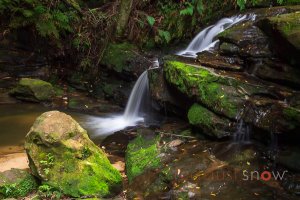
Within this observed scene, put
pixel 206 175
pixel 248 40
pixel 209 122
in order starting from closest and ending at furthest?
1. pixel 206 175
2. pixel 209 122
3. pixel 248 40

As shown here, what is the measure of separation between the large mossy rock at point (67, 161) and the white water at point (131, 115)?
2729 mm

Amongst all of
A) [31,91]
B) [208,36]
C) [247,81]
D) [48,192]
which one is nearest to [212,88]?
[247,81]

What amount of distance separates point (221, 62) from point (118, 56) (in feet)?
11.5

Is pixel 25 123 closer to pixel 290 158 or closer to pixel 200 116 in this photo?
pixel 200 116

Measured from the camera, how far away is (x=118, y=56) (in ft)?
30.5

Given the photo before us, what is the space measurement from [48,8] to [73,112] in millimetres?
3396

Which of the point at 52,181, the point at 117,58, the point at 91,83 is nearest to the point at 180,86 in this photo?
the point at 52,181

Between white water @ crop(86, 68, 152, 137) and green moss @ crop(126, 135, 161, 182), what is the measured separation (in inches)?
66.3

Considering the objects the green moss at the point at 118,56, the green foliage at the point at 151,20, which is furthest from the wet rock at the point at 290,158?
the green foliage at the point at 151,20

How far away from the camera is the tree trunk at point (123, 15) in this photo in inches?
388

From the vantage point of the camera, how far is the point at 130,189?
189 inches

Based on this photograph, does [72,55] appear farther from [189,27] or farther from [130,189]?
[130,189]

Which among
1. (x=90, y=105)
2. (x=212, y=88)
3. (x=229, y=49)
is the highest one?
(x=229, y=49)

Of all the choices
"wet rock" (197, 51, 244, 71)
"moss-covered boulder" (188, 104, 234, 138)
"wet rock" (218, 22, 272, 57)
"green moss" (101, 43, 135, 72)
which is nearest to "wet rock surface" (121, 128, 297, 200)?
"moss-covered boulder" (188, 104, 234, 138)
